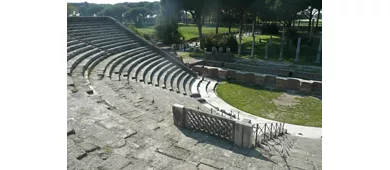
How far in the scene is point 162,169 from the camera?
190 inches

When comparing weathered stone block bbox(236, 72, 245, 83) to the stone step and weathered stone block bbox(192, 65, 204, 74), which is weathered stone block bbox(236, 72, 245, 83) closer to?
weathered stone block bbox(192, 65, 204, 74)

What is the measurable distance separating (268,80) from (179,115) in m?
12.6

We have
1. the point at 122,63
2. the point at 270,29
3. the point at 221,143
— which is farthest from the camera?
the point at 270,29

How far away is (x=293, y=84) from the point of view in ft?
56.3

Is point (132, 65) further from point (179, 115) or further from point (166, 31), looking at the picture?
point (166, 31)

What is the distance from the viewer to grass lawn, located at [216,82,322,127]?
41.5ft

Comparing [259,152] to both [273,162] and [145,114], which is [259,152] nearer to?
[273,162]

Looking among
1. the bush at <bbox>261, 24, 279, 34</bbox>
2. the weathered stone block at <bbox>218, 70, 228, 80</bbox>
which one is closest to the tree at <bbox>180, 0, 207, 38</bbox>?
the weathered stone block at <bbox>218, 70, 228, 80</bbox>

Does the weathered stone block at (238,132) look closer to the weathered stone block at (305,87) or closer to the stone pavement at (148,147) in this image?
the stone pavement at (148,147)

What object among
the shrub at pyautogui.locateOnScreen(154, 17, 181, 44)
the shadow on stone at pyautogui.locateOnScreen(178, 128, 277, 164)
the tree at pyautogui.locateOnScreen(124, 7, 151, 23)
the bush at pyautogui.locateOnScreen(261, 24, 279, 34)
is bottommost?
the shadow on stone at pyautogui.locateOnScreen(178, 128, 277, 164)

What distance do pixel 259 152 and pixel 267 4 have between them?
23.0 metres

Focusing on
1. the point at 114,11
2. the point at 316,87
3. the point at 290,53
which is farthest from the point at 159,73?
the point at 114,11

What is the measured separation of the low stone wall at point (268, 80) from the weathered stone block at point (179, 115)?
1199 centimetres

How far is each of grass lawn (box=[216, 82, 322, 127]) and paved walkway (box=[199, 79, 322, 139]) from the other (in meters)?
0.39
